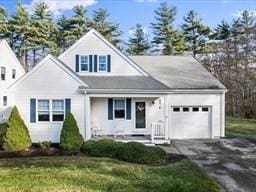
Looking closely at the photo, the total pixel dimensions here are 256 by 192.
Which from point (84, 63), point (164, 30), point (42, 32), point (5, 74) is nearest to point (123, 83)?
point (84, 63)

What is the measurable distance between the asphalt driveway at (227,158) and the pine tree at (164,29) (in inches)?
1007

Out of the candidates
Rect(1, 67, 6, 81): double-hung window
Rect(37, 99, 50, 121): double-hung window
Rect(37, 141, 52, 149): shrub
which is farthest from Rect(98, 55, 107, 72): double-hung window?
Rect(1, 67, 6, 81): double-hung window

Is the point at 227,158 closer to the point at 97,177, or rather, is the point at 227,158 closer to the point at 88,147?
the point at 88,147

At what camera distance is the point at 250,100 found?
33.8 m

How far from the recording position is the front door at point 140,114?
1919 centimetres

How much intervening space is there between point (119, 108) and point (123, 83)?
62.4 inches

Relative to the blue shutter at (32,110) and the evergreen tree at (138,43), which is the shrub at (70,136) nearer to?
the blue shutter at (32,110)

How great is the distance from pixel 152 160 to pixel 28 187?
5399 mm

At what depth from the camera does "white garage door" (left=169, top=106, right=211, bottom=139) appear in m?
19.8

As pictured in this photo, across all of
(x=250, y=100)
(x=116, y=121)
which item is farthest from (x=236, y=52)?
(x=116, y=121)

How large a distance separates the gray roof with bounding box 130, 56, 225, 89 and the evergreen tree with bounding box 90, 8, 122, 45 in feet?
67.6

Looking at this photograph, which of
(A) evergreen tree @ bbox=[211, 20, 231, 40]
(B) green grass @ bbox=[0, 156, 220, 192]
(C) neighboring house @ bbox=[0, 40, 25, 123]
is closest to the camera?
(B) green grass @ bbox=[0, 156, 220, 192]

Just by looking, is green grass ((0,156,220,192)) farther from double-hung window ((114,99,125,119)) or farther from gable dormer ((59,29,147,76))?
gable dormer ((59,29,147,76))

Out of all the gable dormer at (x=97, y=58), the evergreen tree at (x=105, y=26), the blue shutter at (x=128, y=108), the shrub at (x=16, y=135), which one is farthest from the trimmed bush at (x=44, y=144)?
the evergreen tree at (x=105, y=26)
